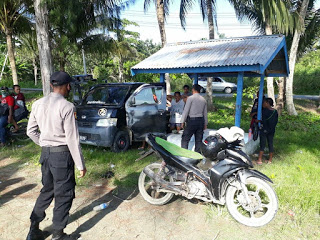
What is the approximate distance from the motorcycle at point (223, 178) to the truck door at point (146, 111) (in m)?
2.80

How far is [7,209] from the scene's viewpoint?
12.7 feet

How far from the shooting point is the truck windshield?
6816 millimetres

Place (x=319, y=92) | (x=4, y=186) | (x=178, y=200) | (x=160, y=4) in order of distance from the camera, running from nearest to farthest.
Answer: (x=178, y=200), (x=4, y=186), (x=160, y=4), (x=319, y=92)

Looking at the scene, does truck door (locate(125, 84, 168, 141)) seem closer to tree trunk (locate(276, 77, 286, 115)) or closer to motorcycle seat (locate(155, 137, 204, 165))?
motorcycle seat (locate(155, 137, 204, 165))

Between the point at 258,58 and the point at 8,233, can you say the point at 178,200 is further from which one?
the point at 258,58

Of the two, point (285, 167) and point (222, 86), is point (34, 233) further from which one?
point (222, 86)

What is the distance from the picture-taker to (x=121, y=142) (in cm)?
670

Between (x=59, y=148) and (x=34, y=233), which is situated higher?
(x=59, y=148)

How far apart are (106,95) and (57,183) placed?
434cm

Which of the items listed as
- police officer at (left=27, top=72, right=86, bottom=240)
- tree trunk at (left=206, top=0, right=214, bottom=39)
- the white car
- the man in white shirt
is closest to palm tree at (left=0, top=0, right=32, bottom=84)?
tree trunk at (left=206, top=0, right=214, bottom=39)

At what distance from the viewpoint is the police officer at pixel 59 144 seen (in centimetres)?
280

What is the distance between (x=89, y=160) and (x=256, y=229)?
12.9 ft

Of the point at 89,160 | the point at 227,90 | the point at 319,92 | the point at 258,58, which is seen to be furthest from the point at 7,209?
the point at 319,92

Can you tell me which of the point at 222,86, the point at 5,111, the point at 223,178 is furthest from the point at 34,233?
the point at 222,86
